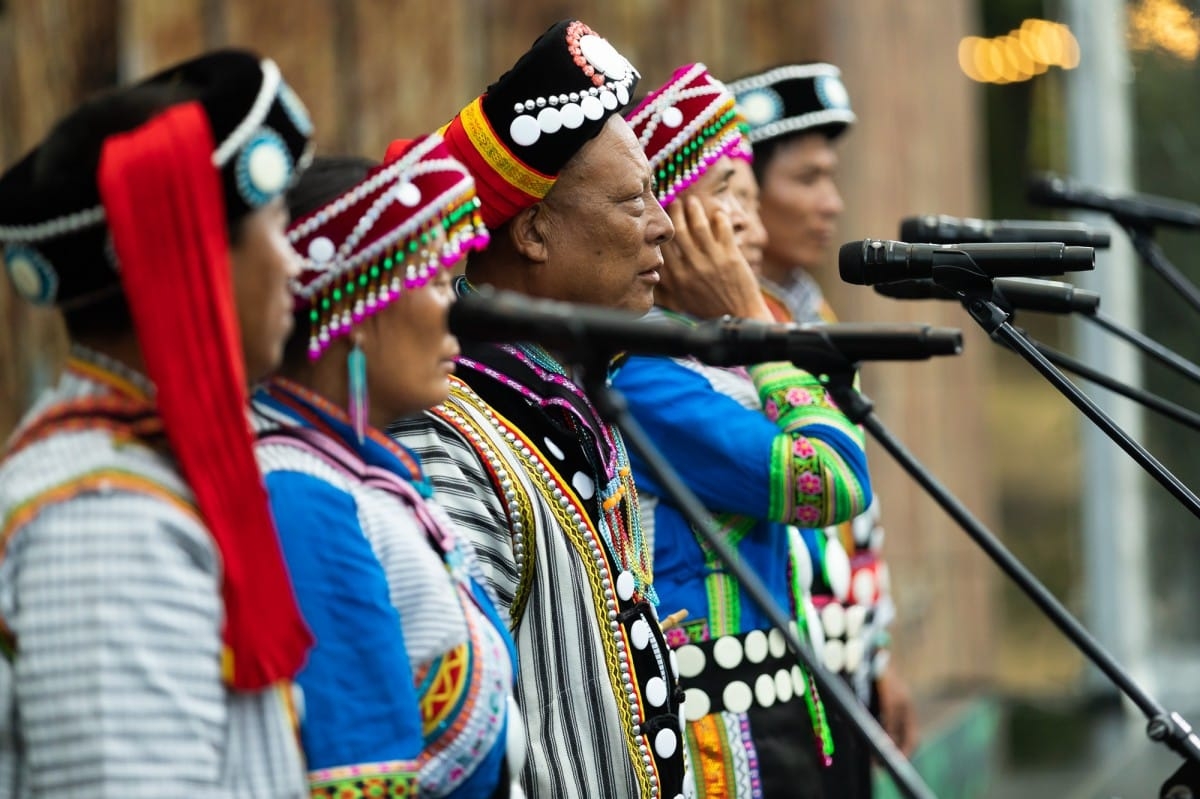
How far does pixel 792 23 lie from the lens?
6027 millimetres

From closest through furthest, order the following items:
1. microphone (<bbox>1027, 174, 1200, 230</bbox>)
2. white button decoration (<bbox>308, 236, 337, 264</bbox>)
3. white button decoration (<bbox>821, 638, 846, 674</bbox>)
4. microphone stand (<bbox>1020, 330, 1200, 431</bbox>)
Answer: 1. white button decoration (<bbox>308, 236, 337, 264</bbox>)
2. microphone stand (<bbox>1020, 330, 1200, 431</bbox>)
3. white button decoration (<bbox>821, 638, 846, 674</bbox>)
4. microphone (<bbox>1027, 174, 1200, 230</bbox>)

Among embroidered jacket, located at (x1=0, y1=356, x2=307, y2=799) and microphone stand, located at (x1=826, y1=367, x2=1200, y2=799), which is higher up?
embroidered jacket, located at (x1=0, y1=356, x2=307, y2=799)

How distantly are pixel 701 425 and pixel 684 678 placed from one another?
422 mm

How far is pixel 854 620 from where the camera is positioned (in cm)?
351

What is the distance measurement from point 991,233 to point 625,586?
982mm

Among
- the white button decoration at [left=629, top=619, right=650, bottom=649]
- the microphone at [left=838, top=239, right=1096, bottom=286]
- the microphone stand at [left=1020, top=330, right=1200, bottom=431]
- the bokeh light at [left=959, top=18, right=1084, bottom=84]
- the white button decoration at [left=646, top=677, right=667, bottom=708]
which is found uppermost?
the bokeh light at [left=959, top=18, right=1084, bottom=84]

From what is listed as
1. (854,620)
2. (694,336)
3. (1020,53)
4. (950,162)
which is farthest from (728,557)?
(1020,53)

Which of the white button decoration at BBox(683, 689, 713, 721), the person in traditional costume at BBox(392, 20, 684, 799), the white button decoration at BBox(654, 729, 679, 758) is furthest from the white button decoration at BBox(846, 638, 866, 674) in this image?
the white button decoration at BBox(654, 729, 679, 758)

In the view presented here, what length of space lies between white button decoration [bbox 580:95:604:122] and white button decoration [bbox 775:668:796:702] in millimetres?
1018

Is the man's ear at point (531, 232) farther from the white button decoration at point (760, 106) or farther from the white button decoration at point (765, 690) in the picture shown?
the white button decoration at point (760, 106)

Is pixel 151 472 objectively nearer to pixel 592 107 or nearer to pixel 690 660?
pixel 592 107

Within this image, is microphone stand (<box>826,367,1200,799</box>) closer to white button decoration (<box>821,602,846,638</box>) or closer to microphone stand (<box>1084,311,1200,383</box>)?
microphone stand (<box>1084,311,1200,383</box>)

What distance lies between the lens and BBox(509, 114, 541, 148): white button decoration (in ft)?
8.50

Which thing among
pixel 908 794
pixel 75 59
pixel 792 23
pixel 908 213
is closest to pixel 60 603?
pixel 908 794
